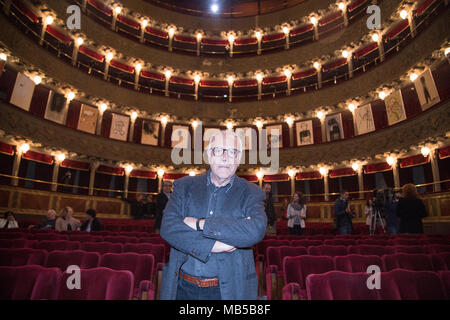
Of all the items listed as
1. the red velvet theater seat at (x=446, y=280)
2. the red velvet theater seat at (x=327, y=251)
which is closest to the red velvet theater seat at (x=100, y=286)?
the red velvet theater seat at (x=446, y=280)

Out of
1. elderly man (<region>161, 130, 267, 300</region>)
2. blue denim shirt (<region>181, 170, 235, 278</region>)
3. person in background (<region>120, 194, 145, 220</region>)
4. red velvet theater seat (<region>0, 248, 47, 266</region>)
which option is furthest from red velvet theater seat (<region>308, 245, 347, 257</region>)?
person in background (<region>120, 194, 145, 220</region>)

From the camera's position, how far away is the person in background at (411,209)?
5.20 m

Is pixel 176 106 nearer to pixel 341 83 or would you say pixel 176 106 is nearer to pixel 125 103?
pixel 125 103

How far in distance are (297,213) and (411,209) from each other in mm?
2402

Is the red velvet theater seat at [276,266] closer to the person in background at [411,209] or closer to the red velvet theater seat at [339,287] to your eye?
the red velvet theater seat at [339,287]

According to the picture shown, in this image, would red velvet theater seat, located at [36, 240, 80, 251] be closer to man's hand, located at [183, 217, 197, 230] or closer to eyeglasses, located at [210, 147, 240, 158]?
man's hand, located at [183, 217, 197, 230]

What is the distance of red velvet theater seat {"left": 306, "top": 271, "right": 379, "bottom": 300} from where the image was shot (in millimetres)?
2164

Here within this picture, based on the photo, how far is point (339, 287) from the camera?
2.20 meters

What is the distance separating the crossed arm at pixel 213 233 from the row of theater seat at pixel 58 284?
1.21 meters

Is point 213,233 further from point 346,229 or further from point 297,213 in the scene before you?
point 346,229

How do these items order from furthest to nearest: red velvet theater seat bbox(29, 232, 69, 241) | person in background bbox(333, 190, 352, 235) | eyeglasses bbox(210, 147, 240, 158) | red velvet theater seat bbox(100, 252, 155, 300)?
person in background bbox(333, 190, 352, 235)
red velvet theater seat bbox(29, 232, 69, 241)
red velvet theater seat bbox(100, 252, 155, 300)
eyeglasses bbox(210, 147, 240, 158)

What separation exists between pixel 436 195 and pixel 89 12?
66.8 feet

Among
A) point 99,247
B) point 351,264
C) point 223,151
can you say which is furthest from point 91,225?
point 223,151

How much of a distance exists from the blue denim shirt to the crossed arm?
91 mm
